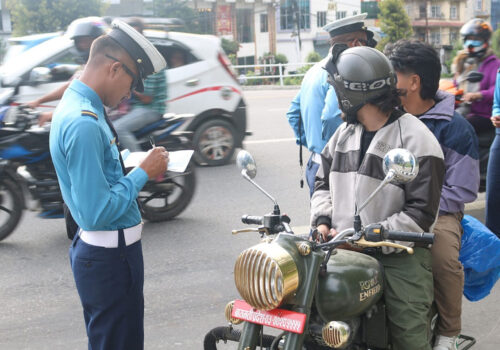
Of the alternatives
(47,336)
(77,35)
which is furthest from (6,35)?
(47,336)

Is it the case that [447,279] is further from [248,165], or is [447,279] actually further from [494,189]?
[494,189]

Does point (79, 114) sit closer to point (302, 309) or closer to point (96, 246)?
point (96, 246)

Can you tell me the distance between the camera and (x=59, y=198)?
238 inches

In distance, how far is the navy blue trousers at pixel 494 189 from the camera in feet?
17.2

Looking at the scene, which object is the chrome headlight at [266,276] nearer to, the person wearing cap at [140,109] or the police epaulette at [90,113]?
the police epaulette at [90,113]

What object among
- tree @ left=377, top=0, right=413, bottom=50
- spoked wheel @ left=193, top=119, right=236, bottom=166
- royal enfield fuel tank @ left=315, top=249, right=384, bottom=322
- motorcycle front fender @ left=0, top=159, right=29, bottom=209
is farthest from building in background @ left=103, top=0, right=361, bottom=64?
royal enfield fuel tank @ left=315, top=249, right=384, bottom=322

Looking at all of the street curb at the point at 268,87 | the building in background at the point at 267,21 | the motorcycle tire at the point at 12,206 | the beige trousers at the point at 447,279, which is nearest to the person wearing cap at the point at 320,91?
the beige trousers at the point at 447,279

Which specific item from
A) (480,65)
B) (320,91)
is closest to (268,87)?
(480,65)

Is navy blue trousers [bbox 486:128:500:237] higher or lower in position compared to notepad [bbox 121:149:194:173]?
lower

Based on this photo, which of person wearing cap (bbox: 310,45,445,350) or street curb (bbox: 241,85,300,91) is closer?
person wearing cap (bbox: 310,45,445,350)

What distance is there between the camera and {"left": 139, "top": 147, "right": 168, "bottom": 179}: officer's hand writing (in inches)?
104

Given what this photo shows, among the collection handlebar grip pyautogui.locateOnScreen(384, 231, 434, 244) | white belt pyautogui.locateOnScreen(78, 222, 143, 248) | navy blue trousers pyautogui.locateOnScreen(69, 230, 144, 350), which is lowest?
navy blue trousers pyautogui.locateOnScreen(69, 230, 144, 350)

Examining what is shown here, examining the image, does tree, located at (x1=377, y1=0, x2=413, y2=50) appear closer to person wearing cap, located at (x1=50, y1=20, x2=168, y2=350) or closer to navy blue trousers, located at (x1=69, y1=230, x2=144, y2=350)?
person wearing cap, located at (x1=50, y1=20, x2=168, y2=350)

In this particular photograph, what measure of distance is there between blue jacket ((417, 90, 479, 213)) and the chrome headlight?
1322mm
